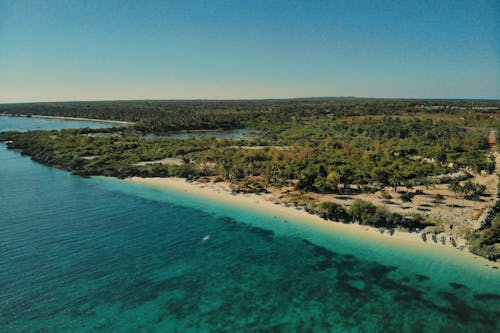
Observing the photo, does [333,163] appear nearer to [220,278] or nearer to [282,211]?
[282,211]

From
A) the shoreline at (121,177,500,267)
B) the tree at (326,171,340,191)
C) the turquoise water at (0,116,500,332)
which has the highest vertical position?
the tree at (326,171,340,191)

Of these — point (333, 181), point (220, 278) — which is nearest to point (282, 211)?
point (333, 181)

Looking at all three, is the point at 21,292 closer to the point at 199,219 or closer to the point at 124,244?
the point at 124,244

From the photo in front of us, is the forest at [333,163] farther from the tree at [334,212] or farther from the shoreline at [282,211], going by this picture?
the shoreline at [282,211]

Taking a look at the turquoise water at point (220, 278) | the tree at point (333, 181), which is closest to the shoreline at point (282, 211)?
the turquoise water at point (220, 278)

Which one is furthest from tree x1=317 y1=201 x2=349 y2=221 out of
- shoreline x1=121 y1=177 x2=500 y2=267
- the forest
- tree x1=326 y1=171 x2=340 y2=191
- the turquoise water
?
tree x1=326 y1=171 x2=340 y2=191

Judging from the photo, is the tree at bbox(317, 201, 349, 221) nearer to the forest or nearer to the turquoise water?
the forest
